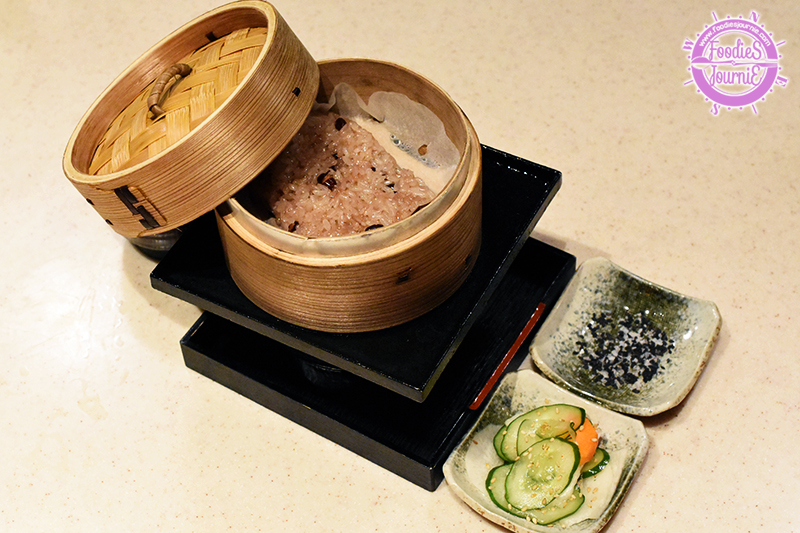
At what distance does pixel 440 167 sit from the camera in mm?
2166

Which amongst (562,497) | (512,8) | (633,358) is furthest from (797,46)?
(562,497)

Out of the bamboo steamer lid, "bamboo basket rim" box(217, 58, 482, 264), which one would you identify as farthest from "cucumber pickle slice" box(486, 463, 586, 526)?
the bamboo steamer lid

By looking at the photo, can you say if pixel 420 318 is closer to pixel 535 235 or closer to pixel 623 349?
pixel 623 349

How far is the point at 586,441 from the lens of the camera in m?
2.06

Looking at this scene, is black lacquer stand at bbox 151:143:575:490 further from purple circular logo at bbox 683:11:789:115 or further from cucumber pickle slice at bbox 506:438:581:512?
purple circular logo at bbox 683:11:789:115

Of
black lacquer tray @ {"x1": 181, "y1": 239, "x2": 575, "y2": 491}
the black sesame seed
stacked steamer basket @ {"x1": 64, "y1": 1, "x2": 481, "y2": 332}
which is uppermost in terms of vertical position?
stacked steamer basket @ {"x1": 64, "y1": 1, "x2": 481, "y2": 332}

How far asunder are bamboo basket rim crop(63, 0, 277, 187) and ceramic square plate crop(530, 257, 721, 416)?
105 cm

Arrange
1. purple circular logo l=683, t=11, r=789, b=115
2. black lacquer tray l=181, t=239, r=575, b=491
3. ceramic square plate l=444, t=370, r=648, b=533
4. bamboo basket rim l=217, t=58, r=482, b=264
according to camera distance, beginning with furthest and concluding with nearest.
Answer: purple circular logo l=683, t=11, r=789, b=115, black lacquer tray l=181, t=239, r=575, b=491, ceramic square plate l=444, t=370, r=648, b=533, bamboo basket rim l=217, t=58, r=482, b=264

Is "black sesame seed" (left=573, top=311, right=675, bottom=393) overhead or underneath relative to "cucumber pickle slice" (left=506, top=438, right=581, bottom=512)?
overhead

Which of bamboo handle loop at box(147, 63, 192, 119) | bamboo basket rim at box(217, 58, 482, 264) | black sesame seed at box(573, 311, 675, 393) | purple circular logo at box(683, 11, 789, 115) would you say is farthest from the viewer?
purple circular logo at box(683, 11, 789, 115)

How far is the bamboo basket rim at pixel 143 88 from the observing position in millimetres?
1783

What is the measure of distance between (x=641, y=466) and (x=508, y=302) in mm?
558

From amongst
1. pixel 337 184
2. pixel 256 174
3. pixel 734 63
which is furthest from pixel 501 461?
pixel 734 63

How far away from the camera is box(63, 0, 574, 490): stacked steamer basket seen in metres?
1.81
